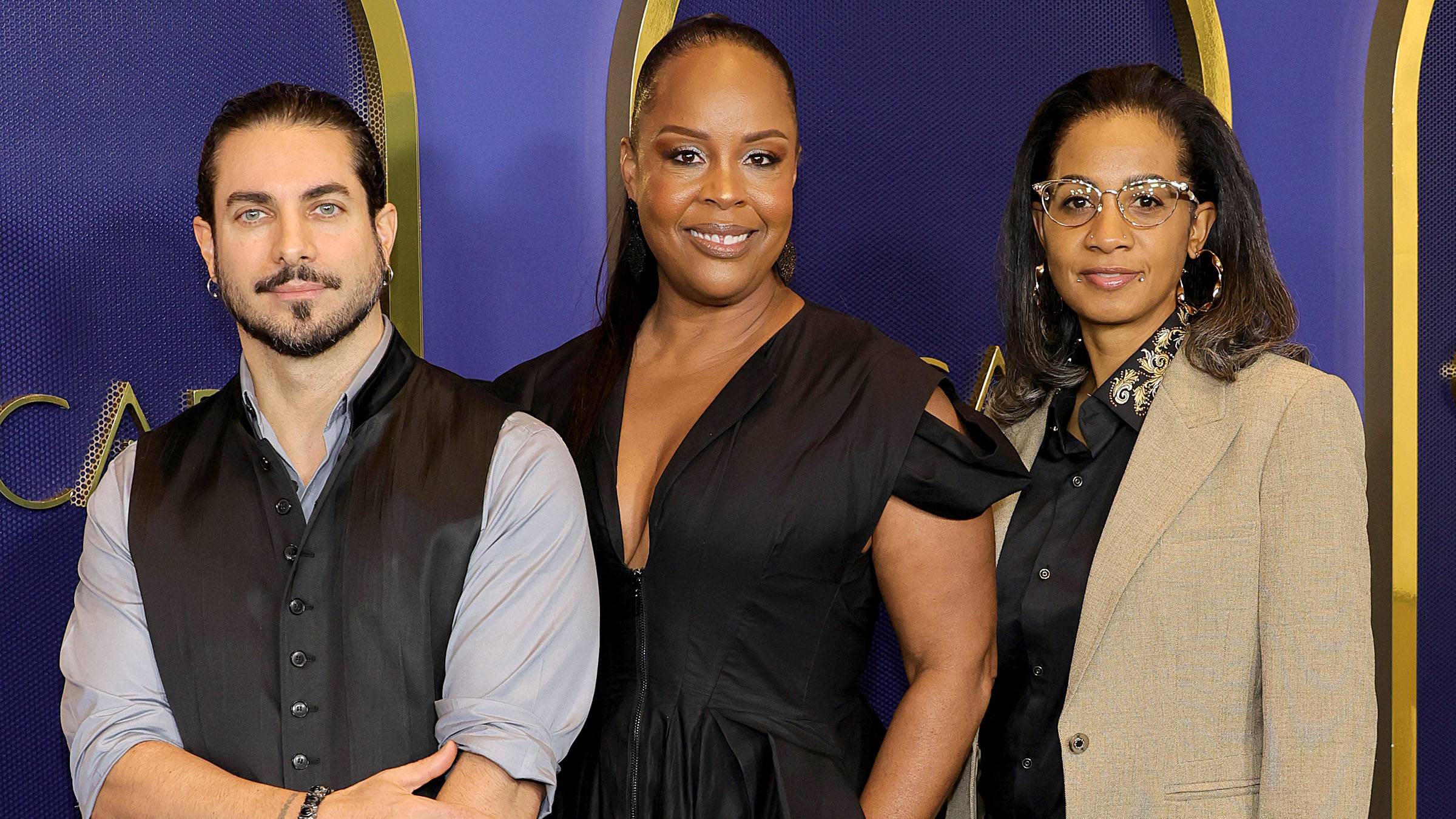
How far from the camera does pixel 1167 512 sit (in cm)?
214

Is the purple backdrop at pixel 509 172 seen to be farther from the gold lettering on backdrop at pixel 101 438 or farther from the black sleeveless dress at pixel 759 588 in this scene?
the black sleeveless dress at pixel 759 588

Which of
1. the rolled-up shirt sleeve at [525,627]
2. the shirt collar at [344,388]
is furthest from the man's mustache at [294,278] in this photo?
the rolled-up shirt sleeve at [525,627]

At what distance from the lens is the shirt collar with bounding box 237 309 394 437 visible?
2.07 metres

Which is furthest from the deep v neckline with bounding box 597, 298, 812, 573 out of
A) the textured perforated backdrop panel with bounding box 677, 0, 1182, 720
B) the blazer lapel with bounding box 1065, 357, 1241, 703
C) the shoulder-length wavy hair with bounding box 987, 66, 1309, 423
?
the textured perforated backdrop panel with bounding box 677, 0, 1182, 720

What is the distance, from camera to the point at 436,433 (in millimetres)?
2062

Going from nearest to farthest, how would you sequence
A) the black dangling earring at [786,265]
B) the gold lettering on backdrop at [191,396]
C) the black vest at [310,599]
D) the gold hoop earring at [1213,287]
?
the black vest at [310,599] < the gold hoop earring at [1213,287] < the black dangling earring at [786,265] < the gold lettering on backdrop at [191,396]

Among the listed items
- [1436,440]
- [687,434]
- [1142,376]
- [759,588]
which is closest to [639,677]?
[759,588]

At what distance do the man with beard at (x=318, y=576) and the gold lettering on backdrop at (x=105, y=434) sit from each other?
724mm

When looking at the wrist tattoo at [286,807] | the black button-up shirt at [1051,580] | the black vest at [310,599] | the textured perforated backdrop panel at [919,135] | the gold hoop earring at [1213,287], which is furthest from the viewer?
the textured perforated backdrop panel at [919,135]

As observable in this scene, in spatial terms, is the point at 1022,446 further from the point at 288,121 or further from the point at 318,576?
the point at 288,121

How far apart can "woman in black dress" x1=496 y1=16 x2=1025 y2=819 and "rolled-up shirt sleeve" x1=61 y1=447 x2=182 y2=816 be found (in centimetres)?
67

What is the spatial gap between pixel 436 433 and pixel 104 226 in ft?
3.74

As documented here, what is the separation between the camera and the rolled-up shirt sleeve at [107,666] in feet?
6.25

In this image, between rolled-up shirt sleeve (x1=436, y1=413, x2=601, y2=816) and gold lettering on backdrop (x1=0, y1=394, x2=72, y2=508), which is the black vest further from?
gold lettering on backdrop (x1=0, y1=394, x2=72, y2=508)
